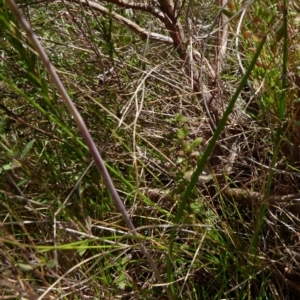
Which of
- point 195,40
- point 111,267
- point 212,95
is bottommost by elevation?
point 111,267

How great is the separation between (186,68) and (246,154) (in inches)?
11.1

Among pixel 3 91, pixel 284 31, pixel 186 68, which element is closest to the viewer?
pixel 284 31

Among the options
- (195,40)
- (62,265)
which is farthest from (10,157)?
(195,40)

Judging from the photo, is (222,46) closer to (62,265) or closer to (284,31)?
(284,31)

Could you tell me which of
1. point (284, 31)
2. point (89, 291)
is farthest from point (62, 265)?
point (284, 31)

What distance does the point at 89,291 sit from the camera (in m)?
1.03

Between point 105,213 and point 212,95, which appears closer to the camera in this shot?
point 105,213

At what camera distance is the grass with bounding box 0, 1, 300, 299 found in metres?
0.98

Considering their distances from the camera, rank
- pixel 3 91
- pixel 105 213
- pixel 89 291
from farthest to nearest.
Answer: pixel 3 91 → pixel 105 213 → pixel 89 291

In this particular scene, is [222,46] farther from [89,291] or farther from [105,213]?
[89,291]

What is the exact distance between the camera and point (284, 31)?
892 mm

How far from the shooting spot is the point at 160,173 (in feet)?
3.97

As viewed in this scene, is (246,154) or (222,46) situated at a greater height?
(222,46)

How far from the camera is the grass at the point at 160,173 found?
0.98 meters
